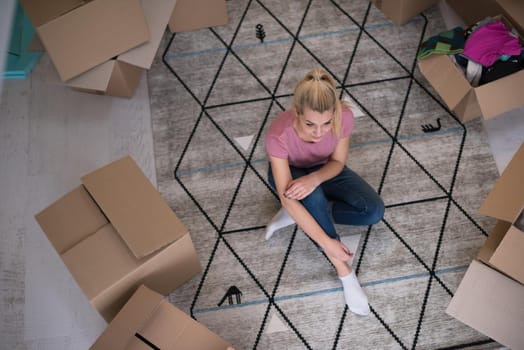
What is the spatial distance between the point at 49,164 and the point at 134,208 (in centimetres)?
75

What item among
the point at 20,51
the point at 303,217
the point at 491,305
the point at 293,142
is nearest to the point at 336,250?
the point at 303,217

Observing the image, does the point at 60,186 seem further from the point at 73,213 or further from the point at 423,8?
the point at 423,8

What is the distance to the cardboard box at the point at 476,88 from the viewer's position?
6.33ft

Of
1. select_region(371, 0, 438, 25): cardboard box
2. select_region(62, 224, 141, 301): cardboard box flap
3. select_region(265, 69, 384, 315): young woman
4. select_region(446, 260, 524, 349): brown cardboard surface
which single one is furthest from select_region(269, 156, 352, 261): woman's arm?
select_region(371, 0, 438, 25): cardboard box

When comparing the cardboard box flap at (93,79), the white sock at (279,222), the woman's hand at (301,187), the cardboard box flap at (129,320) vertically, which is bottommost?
the white sock at (279,222)

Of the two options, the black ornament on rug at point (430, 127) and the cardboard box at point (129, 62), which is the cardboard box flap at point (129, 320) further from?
the black ornament on rug at point (430, 127)

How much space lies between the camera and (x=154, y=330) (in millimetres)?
1503

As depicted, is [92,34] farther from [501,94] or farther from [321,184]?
[501,94]

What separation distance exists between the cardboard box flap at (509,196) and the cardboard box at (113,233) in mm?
934

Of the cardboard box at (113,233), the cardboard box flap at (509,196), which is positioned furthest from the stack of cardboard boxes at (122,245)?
the cardboard box flap at (509,196)

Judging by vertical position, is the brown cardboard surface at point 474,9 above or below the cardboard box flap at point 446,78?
above

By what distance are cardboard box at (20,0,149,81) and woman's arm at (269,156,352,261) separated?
811 mm

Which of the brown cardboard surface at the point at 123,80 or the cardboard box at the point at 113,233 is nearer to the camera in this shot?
the cardboard box at the point at 113,233

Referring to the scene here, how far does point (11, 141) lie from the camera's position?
218 centimetres
